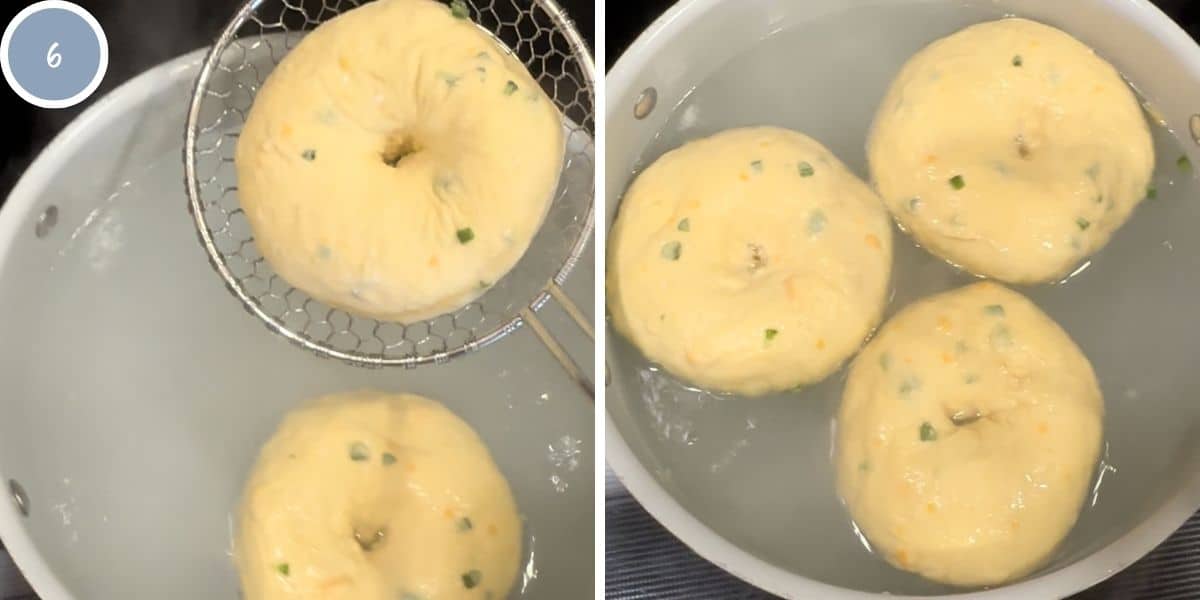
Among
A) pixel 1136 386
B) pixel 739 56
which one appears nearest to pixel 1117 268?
pixel 1136 386

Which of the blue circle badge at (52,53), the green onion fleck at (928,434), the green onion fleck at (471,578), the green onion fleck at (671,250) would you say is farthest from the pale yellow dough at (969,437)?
the blue circle badge at (52,53)

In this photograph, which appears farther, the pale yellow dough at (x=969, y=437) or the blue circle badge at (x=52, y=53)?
the pale yellow dough at (x=969, y=437)

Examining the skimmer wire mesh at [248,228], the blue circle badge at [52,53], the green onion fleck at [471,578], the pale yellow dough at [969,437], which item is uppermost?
the blue circle badge at [52,53]

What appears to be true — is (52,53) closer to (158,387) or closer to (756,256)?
(158,387)

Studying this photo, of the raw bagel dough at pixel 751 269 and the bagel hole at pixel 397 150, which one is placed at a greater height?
the bagel hole at pixel 397 150

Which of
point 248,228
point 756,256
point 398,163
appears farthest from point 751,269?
point 248,228

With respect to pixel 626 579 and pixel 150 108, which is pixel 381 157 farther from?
pixel 626 579

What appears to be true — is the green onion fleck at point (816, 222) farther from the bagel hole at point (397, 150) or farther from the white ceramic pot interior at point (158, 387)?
the bagel hole at point (397, 150)
